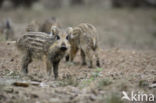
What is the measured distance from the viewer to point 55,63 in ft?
27.3

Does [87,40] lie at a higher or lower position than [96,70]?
higher

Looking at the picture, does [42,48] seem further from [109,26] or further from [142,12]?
[142,12]

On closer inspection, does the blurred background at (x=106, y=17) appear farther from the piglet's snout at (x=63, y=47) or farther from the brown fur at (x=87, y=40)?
the piglet's snout at (x=63, y=47)

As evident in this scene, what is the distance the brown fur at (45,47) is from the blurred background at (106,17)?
25.0 feet

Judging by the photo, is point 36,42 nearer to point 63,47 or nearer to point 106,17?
point 63,47

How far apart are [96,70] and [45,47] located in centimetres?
188

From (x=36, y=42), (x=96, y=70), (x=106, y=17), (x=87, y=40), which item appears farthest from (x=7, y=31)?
(x=106, y=17)

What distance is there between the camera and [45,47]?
8.12 m

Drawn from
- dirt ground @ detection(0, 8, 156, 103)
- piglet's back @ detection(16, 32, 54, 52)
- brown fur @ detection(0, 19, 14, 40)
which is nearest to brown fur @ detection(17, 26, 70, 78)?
piglet's back @ detection(16, 32, 54, 52)

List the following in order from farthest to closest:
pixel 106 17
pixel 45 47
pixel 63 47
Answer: pixel 106 17, pixel 45 47, pixel 63 47

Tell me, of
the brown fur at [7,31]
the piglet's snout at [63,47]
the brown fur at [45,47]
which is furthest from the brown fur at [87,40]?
the brown fur at [7,31]

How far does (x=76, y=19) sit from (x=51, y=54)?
1264cm

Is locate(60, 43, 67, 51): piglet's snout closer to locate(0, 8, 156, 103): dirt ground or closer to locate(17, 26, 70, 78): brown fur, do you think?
locate(17, 26, 70, 78): brown fur

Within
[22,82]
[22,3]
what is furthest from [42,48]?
[22,3]
